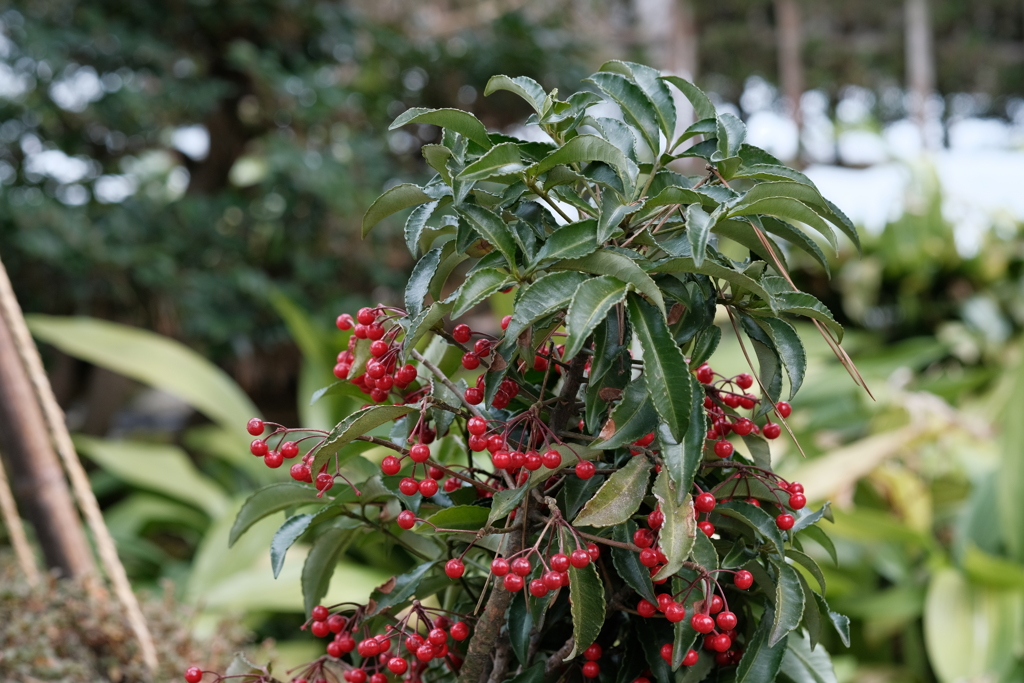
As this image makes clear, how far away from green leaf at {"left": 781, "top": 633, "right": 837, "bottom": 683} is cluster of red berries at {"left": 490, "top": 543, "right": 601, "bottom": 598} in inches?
8.3

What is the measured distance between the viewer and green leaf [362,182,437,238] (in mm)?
464

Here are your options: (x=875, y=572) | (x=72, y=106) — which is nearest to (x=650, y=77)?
(x=875, y=572)

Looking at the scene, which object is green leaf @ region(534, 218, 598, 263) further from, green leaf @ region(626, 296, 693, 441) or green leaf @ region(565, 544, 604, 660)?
green leaf @ region(565, 544, 604, 660)

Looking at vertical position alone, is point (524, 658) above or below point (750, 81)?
above

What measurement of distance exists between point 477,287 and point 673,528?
0.16 metres

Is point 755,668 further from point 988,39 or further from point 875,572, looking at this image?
point 988,39

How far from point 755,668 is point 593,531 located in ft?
0.39

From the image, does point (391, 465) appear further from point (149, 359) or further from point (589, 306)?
point (149, 359)

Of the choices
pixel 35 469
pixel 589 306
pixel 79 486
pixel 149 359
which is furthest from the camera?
pixel 149 359

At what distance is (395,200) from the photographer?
1.57 ft

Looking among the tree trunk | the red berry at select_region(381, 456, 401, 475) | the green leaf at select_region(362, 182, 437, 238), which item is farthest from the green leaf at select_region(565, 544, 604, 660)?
the tree trunk

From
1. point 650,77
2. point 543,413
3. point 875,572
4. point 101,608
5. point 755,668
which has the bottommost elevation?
point 875,572

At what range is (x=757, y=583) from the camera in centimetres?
50

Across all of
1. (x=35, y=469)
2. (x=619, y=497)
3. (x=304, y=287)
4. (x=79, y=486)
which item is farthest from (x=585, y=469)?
(x=304, y=287)
